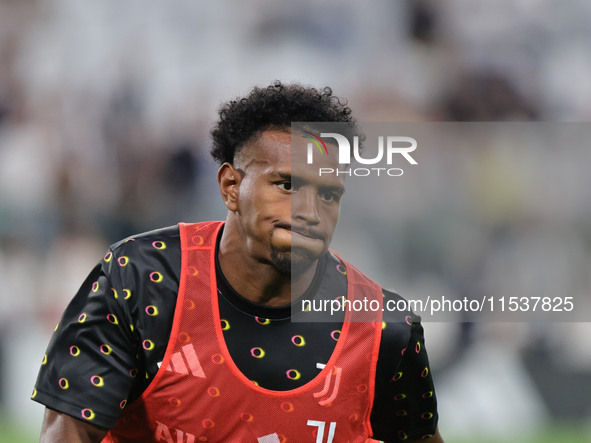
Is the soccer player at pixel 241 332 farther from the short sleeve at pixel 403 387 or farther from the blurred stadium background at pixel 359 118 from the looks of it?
the blurred stadium background at pixel 359 118

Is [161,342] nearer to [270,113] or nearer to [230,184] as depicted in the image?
[230,184]

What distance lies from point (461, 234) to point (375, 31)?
1.40 m

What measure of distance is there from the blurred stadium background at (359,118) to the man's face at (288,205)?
81.8 inches

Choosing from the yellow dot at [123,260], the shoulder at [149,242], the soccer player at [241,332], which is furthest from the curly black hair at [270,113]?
the yellow dot at [123,260]

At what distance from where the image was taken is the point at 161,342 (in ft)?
6.14

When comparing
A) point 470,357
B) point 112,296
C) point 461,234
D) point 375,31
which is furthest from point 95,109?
point 112,296

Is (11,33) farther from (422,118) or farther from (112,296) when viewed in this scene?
(112,296)

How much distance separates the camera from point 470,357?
397 centimetres

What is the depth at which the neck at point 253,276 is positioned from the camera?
1934 mm

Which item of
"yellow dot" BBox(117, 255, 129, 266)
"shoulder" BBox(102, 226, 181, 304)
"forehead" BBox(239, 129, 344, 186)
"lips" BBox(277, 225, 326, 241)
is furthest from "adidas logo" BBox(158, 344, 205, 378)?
"forehead" BBox(239, 129, 344, 186)

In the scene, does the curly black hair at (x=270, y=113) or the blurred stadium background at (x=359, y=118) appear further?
Answer: the blurred stadium background at (x=359, y=118)

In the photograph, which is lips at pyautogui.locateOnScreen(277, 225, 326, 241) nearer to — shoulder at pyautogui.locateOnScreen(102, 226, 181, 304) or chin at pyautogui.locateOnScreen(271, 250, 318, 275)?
chin at pyautogui.locateOnScreen(271, 250, 318, 275)

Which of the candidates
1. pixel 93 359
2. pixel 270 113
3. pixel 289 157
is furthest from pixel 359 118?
pixel 93 359

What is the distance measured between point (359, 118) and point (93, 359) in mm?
2838
